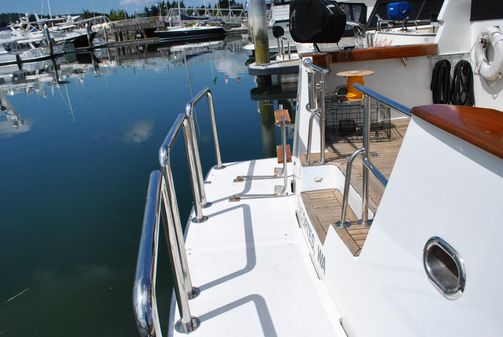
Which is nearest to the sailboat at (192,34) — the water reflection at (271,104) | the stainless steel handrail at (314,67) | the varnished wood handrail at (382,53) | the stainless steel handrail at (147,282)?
the water reflection at (271,104)

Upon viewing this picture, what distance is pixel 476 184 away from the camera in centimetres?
115

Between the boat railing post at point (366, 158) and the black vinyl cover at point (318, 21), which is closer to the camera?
the boat railing post at point (366, 158)

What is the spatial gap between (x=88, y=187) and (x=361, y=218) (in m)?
6.59

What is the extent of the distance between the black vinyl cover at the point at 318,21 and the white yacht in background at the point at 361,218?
4 centimetres

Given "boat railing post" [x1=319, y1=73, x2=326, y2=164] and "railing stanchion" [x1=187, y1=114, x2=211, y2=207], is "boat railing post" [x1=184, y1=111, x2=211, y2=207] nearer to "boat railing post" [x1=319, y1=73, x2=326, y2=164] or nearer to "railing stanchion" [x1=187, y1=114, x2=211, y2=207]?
"railing stanchion" [x1=187, y1=114, x2=211, y2=207]

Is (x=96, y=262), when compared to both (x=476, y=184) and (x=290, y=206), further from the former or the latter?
(x=476, y=184)

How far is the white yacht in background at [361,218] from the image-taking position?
122 centimetres

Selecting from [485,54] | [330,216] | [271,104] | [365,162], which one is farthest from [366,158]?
[271,104]

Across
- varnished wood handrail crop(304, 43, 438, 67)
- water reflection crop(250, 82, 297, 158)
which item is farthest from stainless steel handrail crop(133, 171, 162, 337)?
water reflection crop(250, 82, 297, 158)

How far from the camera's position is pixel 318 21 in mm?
3980

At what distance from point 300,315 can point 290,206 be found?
58.5 inches

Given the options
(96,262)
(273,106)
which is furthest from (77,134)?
(96,262)

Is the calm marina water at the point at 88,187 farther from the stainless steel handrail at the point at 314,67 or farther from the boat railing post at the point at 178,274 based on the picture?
the stainless steel handrail at the point at 314,67

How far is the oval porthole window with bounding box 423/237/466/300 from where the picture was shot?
1.24 metres
